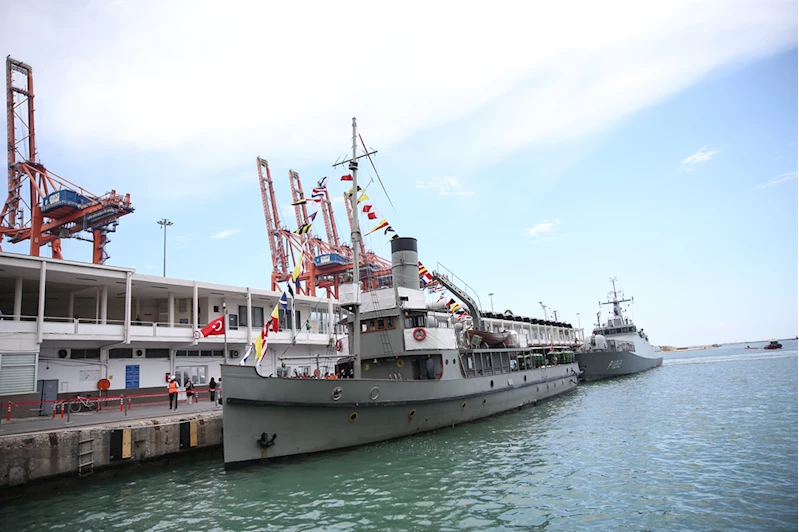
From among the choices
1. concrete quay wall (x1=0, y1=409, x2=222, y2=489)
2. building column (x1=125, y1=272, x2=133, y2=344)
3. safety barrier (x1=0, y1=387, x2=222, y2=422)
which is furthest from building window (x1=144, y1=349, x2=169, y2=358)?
concrete quay wall (x1=0, y1=409, x2=222, y2=489)

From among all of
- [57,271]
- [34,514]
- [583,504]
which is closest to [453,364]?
[583,504]

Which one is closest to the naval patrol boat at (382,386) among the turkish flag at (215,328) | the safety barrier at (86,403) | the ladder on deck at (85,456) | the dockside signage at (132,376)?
the turkish flag at (215,328)

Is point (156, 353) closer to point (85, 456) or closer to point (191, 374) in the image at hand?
point (191, 374)

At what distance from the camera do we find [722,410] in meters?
22.1

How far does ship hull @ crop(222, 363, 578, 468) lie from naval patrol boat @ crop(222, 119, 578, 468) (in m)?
0.03

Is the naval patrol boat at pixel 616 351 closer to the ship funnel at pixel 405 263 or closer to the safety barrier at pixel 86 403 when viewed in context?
the ship funnel at pixel 405 263

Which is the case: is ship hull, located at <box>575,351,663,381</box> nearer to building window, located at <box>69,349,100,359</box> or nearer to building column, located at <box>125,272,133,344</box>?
building column, located at <box>125,272,133,344</box>

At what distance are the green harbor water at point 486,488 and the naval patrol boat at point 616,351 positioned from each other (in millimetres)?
33132

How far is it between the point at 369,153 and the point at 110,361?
17542 mm

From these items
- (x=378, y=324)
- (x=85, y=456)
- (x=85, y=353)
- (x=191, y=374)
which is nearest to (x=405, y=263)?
(x=378, y=324)

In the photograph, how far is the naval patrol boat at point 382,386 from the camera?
15133 millimetres

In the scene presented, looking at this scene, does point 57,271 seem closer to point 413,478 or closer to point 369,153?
point 369,153

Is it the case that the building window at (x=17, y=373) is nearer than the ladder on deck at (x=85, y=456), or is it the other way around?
the ladder on deck at (x=85, y=456)

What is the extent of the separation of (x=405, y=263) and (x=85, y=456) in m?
14.2
